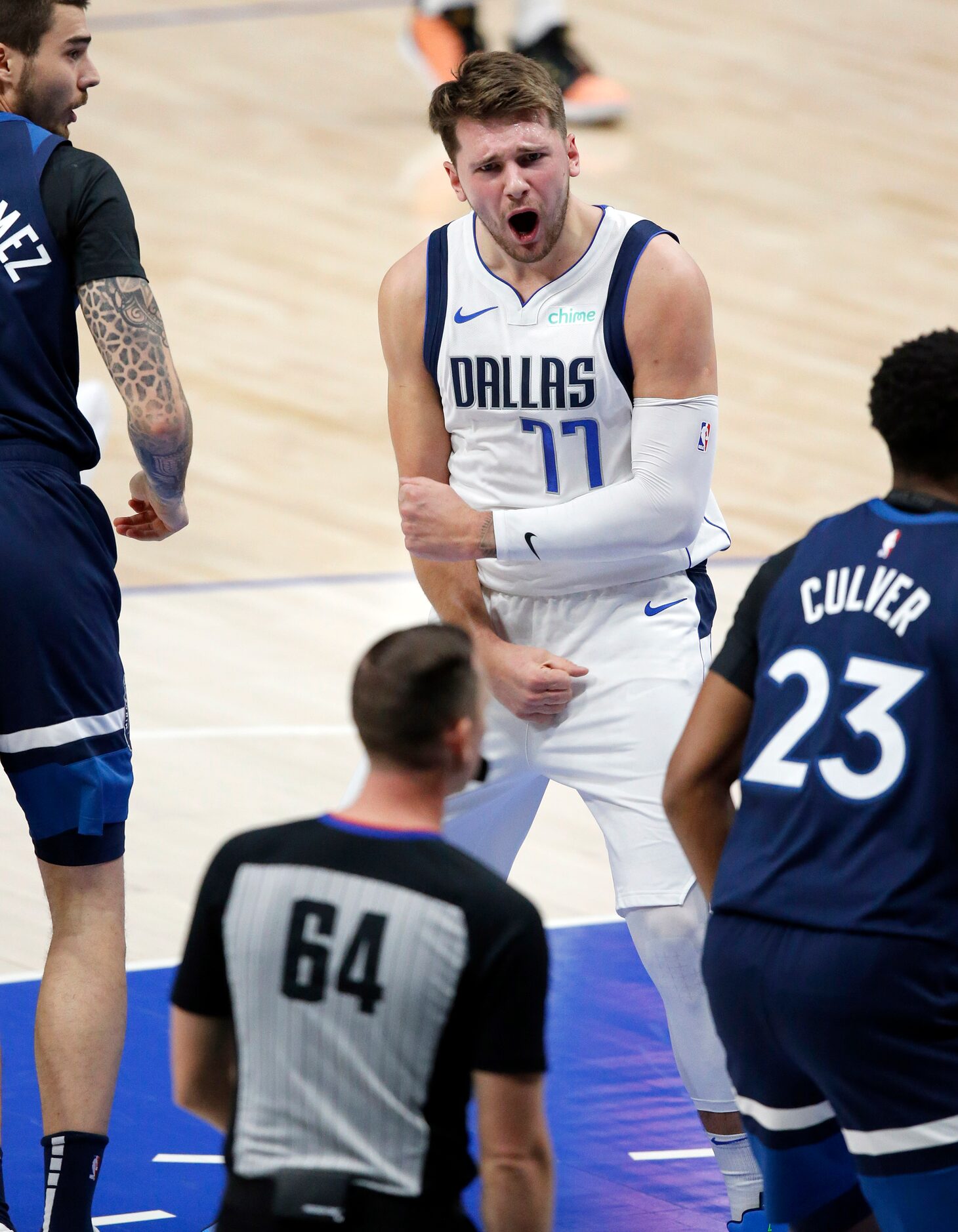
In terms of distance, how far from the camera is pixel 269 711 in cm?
688

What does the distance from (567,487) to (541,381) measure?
0.24m

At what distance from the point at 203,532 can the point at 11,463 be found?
174 inches

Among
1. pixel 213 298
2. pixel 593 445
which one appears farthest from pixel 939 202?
pixel 593 445

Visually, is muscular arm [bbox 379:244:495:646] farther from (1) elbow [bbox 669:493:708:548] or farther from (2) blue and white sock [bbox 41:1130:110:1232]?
(2) blue and white sock [bbox 41:1130:110:1232]

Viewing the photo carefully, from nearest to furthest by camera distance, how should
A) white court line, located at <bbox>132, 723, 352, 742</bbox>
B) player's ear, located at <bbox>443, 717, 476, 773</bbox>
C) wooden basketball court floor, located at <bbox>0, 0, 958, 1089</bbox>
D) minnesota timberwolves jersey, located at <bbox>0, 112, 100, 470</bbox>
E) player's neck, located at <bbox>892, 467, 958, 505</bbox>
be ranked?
1. player's ear, located at <bbox>443, 717, 476, 773</bbox>
2. player's neck, located at <bbox>892, 467, 958, 505</bbox>
3. minnesota timberwolves jersey, located at <bbox>0, 112, 100, 470</bbox>
4. wooden basketball court floor, located at <bbox>0, 0, 958, 1089</bbox>
5. white court line, located at <bbox>132, 723, 352, 742</bbox>

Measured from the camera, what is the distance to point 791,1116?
2963mm

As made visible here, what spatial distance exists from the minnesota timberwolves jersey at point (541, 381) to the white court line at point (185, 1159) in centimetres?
146

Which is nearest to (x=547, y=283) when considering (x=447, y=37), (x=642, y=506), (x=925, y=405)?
(x=642, y=506)

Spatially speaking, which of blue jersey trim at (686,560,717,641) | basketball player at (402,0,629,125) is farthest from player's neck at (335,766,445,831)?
basketball player at (402,0,629,125)

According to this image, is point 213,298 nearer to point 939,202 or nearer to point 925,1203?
point 939,202

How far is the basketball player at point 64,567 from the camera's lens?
12.5 feet

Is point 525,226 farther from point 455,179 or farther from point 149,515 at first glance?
point 149,515

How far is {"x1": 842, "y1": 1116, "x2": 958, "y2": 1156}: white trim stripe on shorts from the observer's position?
276cm

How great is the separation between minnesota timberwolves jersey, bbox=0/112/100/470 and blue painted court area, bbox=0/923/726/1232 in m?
1.63
